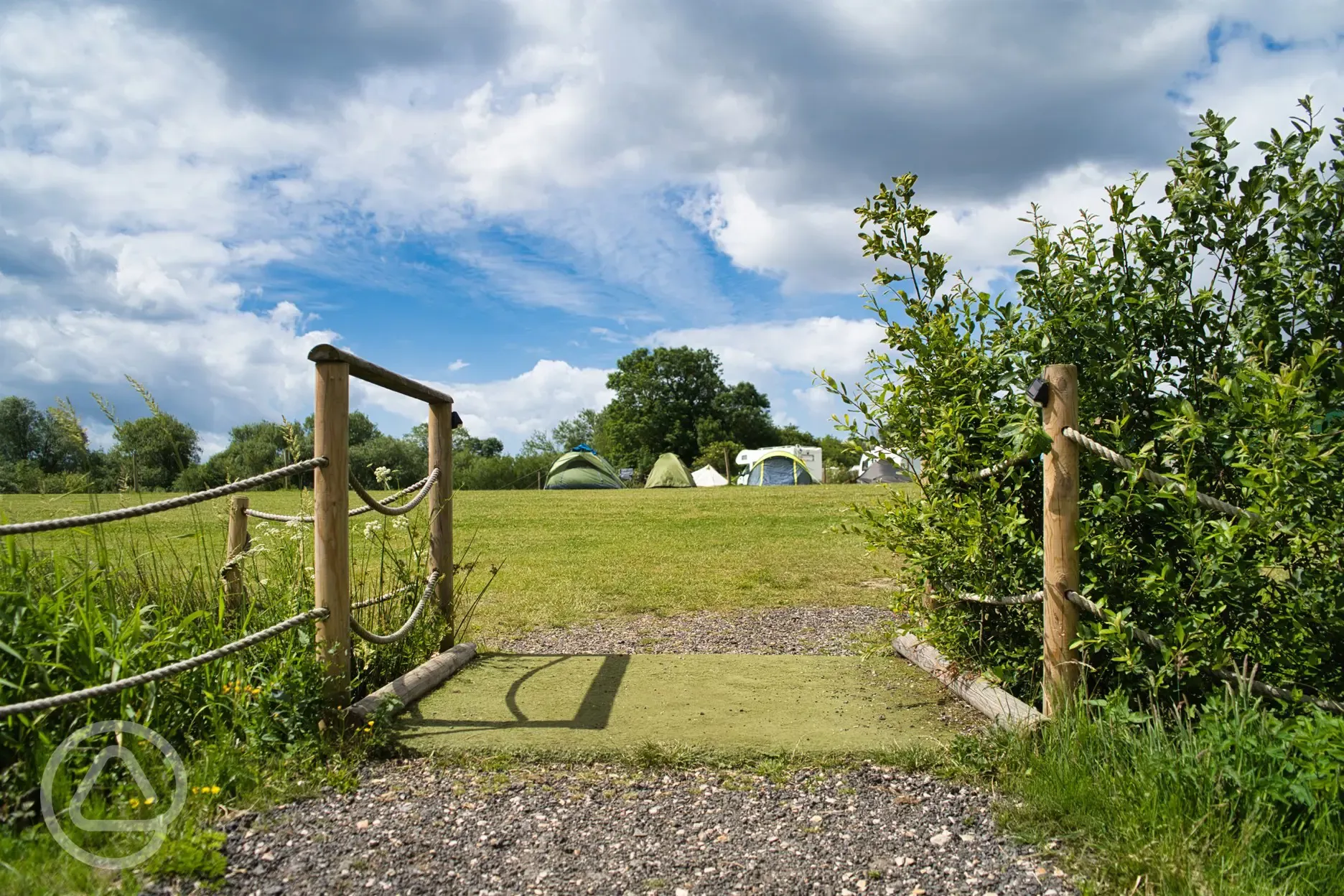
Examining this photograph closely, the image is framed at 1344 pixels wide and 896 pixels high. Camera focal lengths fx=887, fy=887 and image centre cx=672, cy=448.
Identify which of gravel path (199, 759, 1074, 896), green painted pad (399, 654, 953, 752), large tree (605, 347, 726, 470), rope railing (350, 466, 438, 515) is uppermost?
large tree (605, 347, 726, 470)

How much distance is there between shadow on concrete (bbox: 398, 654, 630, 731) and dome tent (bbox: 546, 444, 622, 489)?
1058 inches

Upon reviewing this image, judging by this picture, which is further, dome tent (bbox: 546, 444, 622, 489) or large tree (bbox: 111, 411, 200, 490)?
dome tent (bbox: 546, 444, 622, 489)

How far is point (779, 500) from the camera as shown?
1792cm

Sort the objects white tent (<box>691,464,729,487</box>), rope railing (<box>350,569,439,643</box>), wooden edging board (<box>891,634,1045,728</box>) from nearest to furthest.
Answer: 1. wooden edging board (<box>891,634,1045,728</box>)
2. rope railing (<box>350,569,439,643</box>)
3. white tent (<box>691,464,729,487</box>)

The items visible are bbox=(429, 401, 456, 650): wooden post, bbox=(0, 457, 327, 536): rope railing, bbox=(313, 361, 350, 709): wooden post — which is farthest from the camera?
bbox=(429, 401, 456, 650): wooden post

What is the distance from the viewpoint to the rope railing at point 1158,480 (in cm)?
284

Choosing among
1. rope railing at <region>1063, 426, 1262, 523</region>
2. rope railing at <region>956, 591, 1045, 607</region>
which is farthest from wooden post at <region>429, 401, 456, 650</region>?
rope railing at <region>1063, 426, 1262, 523</region>

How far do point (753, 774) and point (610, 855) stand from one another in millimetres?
741

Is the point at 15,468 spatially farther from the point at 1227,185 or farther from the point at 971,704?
→ the point at 1227,185

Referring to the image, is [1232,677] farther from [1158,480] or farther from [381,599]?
[381,599]

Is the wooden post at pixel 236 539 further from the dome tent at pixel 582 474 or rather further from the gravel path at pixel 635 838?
the dome tent at pixel 582 474

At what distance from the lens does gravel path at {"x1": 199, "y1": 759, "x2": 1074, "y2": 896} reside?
7.91 feet

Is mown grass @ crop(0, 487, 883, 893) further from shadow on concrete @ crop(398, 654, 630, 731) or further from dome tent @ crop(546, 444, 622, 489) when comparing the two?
dome tent @ crop(546, 444, 622, 489)

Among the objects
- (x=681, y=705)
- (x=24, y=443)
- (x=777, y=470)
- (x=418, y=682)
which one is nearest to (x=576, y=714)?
(x=681, y=705)
